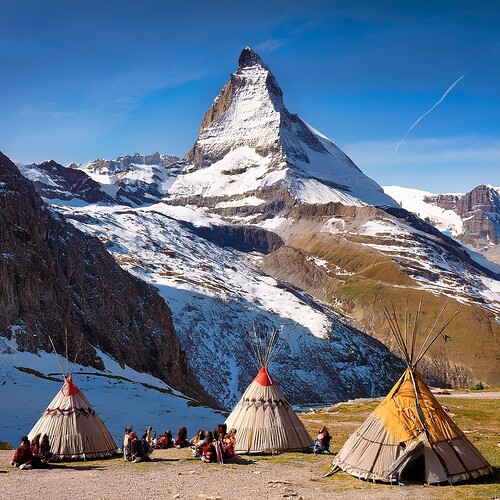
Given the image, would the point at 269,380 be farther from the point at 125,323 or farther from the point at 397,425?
the point at 125,323

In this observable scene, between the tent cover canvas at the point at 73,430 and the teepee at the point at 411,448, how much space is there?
12395 mm

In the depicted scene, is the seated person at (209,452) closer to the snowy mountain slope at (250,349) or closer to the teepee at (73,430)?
the teepee at (73,430)

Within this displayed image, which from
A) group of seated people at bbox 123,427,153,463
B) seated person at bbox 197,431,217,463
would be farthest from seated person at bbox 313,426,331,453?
group of seated people at bbox 123,427,153,463

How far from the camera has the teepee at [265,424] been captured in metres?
31.2

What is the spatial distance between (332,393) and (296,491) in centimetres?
13653

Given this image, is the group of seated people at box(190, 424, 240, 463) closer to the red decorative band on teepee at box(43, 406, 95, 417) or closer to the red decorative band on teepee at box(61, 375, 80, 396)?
the red decorative band on teepee at box(43, 406, 95, 417)

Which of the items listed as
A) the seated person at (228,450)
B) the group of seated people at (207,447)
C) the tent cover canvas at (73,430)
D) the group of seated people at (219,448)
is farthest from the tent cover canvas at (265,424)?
the tent cover canvas at (73,430)

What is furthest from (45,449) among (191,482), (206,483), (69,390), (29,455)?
(206,483)

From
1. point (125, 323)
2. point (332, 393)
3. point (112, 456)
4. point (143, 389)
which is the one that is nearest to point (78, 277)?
point (125, 323)

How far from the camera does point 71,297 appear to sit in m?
108

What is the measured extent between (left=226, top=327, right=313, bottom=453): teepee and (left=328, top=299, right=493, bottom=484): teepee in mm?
6850

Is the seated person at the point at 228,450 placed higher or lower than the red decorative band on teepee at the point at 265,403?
lower

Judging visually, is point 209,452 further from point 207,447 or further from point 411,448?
point 411,448

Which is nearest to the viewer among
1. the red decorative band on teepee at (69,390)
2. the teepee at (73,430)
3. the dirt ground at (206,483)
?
the dirt ground at (206,483)
